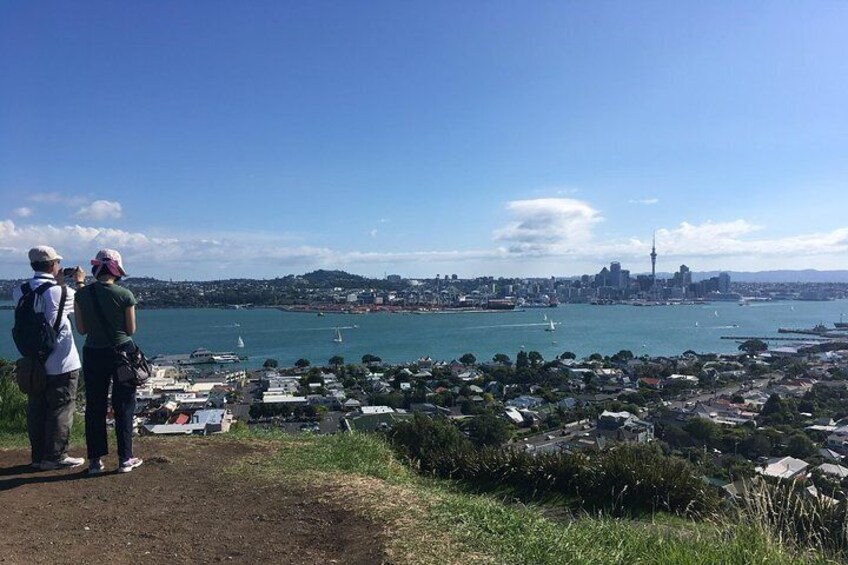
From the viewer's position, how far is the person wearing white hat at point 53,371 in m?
3.06

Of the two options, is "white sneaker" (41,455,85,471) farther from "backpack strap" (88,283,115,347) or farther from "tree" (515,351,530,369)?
"tree" (515,351,530,369)

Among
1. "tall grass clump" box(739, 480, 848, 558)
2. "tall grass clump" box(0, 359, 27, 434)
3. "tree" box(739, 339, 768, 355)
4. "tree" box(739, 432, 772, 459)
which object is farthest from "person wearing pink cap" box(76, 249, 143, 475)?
"tree" box(739, 339, 768, 355)

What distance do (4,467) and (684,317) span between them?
87.2 m

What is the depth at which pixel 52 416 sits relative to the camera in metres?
3.17

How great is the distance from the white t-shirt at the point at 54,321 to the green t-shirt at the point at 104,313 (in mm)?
127

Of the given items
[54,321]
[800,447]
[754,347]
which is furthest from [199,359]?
[54,321]

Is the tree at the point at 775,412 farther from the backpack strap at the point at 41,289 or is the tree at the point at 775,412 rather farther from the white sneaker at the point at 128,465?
the backpack strap at the point at 41,289

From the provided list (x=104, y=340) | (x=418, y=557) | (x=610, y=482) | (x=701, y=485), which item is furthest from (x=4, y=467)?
(x=701, y=485)

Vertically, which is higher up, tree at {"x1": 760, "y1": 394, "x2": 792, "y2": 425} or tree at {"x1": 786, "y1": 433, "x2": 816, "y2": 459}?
tree at {"x1": 786, "y1": 433, "x2": 816, "y2": 459}

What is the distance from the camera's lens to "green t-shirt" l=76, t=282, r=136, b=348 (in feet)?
9.82

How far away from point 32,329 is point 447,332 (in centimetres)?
5776

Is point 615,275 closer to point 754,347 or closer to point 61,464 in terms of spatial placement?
point 754,347

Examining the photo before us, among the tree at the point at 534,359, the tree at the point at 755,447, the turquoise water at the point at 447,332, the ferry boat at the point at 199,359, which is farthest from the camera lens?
the turquoise water at the point at 447,332

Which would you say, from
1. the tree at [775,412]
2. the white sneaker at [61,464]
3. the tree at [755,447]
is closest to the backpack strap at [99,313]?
the white sneaker at [61,464]
